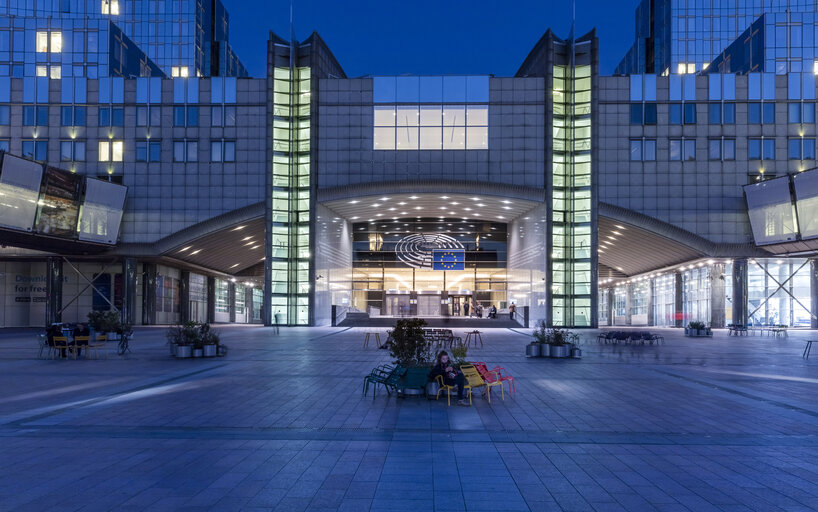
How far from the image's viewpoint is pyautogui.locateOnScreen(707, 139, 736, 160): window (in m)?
51.8

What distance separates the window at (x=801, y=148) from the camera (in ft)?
168

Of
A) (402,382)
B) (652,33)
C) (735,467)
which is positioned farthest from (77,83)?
(652,33)

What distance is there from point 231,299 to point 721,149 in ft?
198

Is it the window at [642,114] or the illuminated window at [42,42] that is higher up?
A: the illuminated window at [42,42]

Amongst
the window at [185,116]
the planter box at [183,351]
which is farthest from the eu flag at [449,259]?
the planter box at [183,351]

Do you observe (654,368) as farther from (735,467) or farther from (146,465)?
(146,465)

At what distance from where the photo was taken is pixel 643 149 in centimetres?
5241

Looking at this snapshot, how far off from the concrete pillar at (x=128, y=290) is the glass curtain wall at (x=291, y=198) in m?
12.5

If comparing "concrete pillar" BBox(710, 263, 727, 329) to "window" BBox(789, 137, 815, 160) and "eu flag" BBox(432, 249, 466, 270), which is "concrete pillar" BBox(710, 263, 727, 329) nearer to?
"window" BBox(789, 137, 815, 160)

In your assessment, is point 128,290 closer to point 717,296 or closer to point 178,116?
point 178,116

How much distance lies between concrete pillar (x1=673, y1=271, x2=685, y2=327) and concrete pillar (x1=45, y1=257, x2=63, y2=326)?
191ft

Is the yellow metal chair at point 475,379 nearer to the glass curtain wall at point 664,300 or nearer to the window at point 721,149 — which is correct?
the window at point 721,149

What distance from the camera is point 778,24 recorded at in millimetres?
66938

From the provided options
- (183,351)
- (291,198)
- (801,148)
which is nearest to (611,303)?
(801,148)
